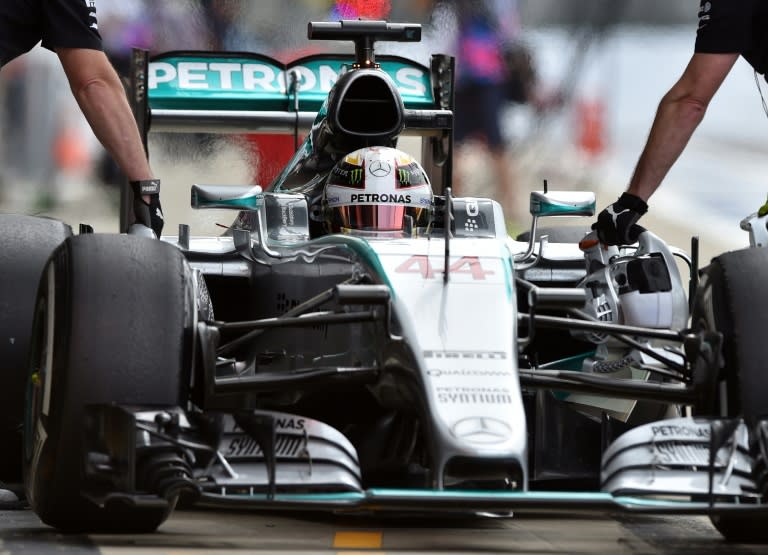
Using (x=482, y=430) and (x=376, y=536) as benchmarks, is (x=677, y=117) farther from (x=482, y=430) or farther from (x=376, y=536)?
(x=482, y=430)

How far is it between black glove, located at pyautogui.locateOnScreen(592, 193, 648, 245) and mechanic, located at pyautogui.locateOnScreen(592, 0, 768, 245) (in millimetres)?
317

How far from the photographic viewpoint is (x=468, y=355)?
5.02 metres

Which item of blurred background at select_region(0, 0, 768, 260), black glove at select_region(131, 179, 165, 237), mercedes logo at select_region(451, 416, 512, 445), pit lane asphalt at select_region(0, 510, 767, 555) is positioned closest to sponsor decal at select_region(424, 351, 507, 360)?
mercedes logo at select_region(451, 416, 512, 445)

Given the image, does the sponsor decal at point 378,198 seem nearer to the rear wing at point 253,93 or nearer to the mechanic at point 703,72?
the mechanic at point 703,72

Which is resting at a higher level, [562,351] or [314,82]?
[314,82]

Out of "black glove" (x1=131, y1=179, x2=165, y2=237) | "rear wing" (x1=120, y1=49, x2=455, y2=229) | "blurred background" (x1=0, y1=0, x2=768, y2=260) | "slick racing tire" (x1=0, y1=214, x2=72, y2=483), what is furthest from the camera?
"blurred background" (x1=0, y1=0, x2=768, y2=260)

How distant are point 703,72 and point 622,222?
0.87 meters

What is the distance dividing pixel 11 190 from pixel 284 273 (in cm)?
1209

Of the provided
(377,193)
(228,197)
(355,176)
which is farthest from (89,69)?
(377,193)

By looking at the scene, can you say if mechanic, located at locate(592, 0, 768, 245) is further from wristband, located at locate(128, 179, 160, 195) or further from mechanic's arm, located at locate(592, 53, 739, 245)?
wristband, located at locate(128, 179, 160, 195)

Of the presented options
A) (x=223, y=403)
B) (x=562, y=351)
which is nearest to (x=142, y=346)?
(x=223, y=403)

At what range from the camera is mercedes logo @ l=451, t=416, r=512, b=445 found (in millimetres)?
4695

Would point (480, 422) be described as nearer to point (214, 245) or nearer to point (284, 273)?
point (284, 273)

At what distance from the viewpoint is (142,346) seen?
16.5 feet
